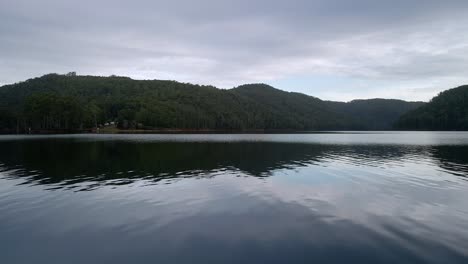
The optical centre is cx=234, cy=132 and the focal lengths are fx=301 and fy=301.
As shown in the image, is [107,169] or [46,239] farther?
[107,169]

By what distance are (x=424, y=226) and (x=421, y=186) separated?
1234 cm

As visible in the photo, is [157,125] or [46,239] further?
[157,125]

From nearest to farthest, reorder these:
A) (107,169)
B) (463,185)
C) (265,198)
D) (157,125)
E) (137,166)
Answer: (265,198)
(463,185)
(107,169)
(137,166)
(157,125)

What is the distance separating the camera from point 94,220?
15828mm

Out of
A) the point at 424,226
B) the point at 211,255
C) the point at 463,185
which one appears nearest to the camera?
the point at 211,255

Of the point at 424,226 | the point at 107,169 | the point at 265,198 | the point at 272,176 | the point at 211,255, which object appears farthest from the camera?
the point at 107,169

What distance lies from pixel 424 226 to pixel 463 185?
47.5 feet

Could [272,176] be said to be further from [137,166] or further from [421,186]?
[137,166]

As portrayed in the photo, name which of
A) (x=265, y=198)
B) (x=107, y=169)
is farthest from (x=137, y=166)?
(x=265, y=198)

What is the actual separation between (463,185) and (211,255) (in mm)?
24749

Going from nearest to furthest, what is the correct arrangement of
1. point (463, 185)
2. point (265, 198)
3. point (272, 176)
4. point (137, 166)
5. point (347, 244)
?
point (347, 244) < point (265, 198) < point (463, 185) < point (272, 176) < point (137, 166)

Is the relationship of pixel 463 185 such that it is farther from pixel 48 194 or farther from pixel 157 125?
pixel 157 125

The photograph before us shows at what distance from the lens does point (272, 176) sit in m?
30.4

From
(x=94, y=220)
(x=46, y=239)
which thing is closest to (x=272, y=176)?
(x=94, y=220)
